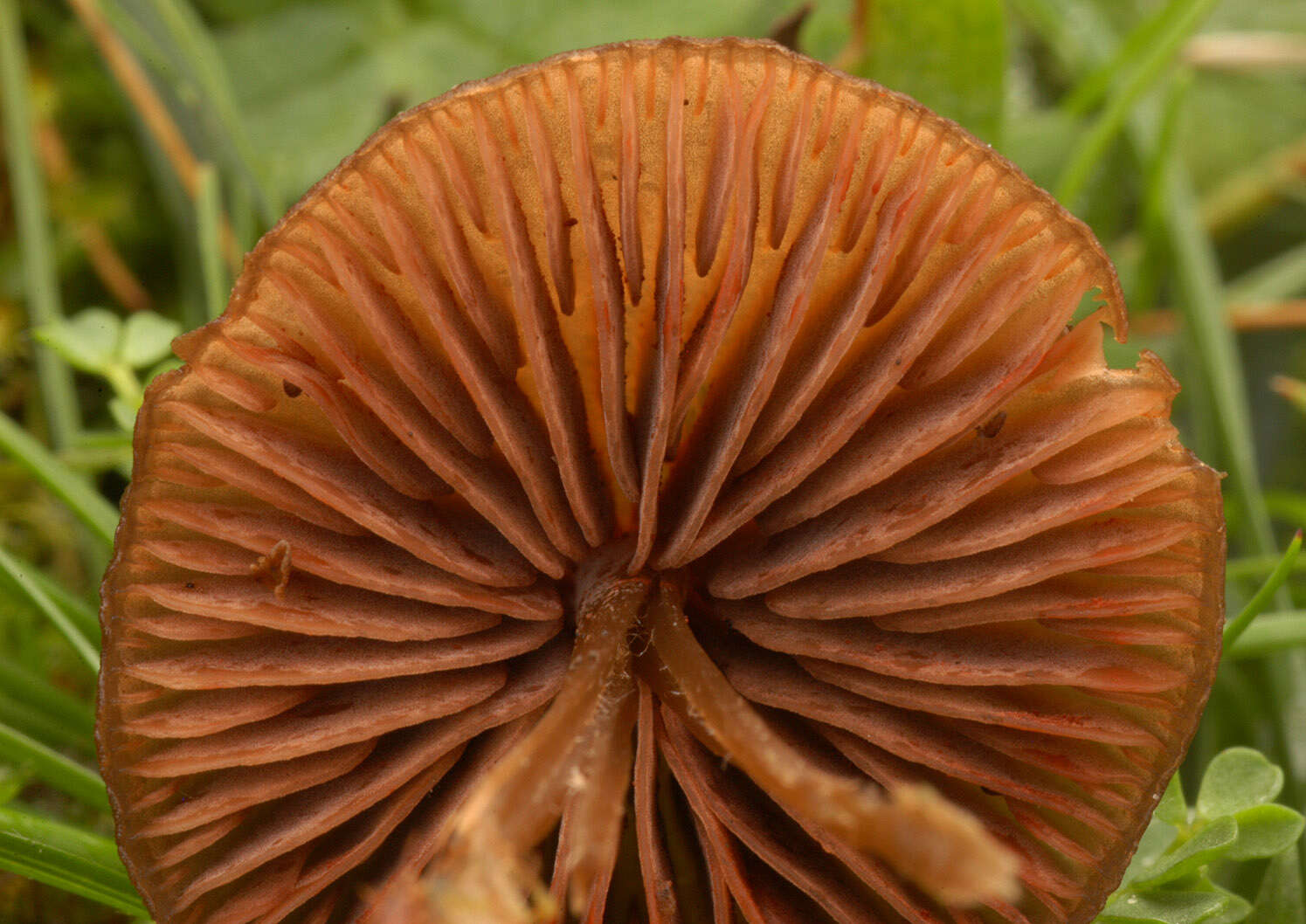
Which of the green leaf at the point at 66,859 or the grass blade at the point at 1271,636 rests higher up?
the green leaf at the point at 66,859

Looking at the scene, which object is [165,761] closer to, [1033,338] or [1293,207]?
[1033,338]

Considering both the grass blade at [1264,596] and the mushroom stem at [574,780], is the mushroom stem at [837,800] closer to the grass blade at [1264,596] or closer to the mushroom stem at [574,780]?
the mushroom stem at [574,780]

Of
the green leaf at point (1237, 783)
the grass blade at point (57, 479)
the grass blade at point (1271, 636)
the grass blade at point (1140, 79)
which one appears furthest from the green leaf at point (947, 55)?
the grass blade at point (57, 479)

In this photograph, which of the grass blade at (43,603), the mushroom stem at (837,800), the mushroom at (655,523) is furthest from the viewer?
the grass blade at (43,603)

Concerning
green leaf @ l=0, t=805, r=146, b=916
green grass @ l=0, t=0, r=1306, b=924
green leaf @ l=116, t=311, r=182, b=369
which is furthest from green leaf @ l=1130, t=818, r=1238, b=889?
green leaf @ l=116, t=311, r=182, b=369

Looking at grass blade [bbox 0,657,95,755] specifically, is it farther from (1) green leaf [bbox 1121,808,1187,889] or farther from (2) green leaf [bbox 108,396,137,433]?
(1) green leaf [bbox 1121,808,1187,889]

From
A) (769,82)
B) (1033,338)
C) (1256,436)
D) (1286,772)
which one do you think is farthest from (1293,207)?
(769,82)

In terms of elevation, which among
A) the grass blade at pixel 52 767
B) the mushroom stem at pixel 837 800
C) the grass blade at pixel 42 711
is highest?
the grass blade at pixel 42 711

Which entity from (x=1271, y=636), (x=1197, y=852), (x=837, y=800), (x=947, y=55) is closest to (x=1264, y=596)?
(x=1271, y=636)
